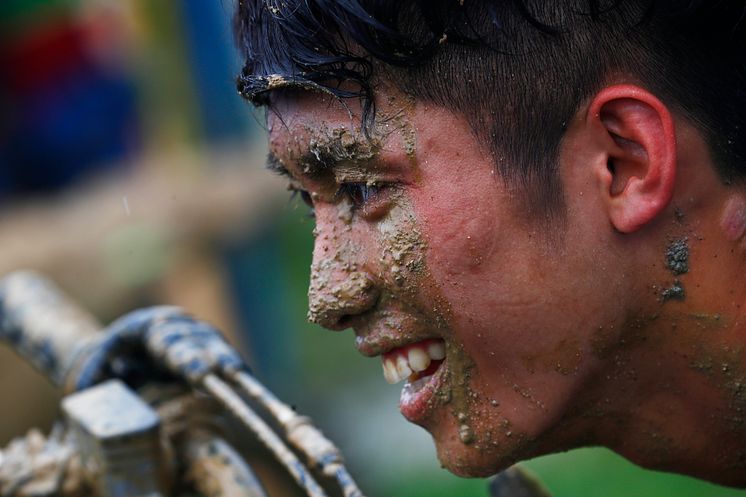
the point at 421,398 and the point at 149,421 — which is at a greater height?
the point at 149,421

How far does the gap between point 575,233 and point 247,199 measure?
4.60 meters

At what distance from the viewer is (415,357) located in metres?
1.51

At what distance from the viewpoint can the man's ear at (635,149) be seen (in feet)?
4.41

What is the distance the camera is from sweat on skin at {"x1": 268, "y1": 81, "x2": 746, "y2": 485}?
137 cm

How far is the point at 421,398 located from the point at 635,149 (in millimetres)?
471

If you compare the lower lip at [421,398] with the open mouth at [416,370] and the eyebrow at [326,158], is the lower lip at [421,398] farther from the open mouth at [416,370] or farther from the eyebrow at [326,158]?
the eyebrow at [326,158]

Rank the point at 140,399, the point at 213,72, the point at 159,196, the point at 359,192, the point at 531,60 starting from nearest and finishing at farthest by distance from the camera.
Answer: the point at 531,60 → the point at 359,192 → the point at 140,399 → the point at 159,196 → the point at 213,72

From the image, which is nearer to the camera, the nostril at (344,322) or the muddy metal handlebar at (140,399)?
the nostril at (344,322)

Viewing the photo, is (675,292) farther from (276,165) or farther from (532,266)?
(276,165)

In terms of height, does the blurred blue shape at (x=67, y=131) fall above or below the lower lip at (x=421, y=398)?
above

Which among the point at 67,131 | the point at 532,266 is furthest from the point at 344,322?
the point at 67,131

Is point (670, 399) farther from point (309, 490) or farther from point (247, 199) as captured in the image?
point (247, 199)

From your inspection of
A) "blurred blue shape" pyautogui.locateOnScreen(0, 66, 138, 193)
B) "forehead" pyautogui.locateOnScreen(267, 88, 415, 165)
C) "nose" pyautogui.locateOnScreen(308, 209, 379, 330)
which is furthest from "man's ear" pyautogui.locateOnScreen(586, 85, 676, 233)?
"blurred blue shape" pyautogui.locateOnScreen(0, 66, 138, 193)

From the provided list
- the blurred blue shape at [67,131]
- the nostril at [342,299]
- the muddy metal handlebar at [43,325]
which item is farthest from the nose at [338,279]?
the blurred blue shape at [67,131]
